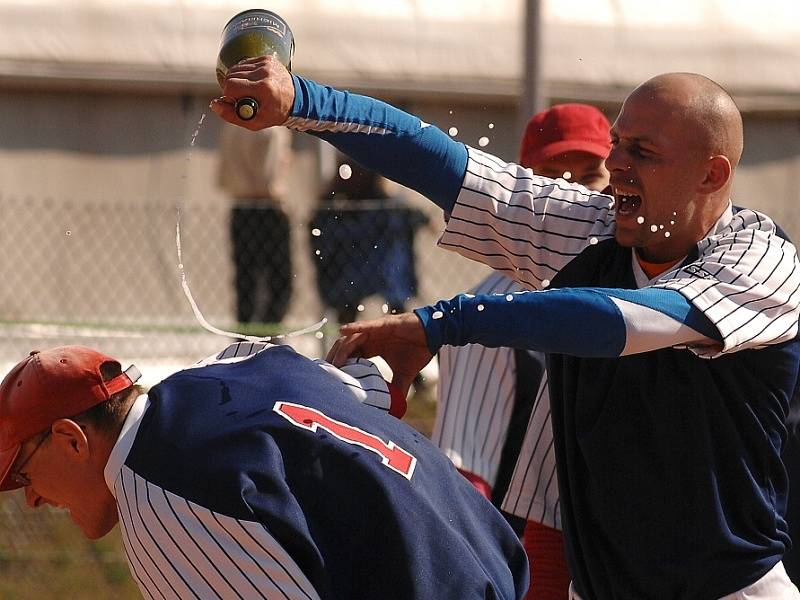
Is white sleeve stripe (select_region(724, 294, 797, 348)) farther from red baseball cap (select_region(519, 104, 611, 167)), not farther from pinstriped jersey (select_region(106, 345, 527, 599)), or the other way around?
red baseball cap (select_region(519, 104, 611, 167))

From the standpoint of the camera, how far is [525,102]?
19.7ft

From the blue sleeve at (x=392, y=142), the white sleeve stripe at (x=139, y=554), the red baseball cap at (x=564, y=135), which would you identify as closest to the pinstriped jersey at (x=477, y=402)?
the red baseball cap at (x=564, y=135)

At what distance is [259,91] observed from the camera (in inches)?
124

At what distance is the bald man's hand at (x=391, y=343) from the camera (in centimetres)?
285

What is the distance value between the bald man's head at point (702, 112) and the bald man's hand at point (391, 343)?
2.66 feet

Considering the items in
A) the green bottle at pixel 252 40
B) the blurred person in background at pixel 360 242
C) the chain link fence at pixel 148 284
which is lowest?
the chain link fence at pixel 148 284

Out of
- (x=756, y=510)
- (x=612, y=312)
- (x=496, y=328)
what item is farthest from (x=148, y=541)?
(x=756, y=510)

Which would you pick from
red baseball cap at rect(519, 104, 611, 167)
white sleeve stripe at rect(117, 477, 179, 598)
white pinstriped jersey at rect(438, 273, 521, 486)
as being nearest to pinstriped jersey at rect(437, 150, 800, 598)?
white sleeve stripe at rect(117, 477, 179, 598)

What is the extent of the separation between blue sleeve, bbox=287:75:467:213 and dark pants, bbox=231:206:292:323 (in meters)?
4.65

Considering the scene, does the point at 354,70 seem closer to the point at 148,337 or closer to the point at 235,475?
the point at 148,337

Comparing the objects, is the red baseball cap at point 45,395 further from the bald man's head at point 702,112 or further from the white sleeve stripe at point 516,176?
the bald man's head at point 702,112

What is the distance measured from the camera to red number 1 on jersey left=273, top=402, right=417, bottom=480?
2828 mm

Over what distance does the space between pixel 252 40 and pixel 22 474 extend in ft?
3.31

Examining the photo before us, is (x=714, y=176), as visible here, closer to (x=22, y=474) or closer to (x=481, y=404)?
(x=481, y=404)
